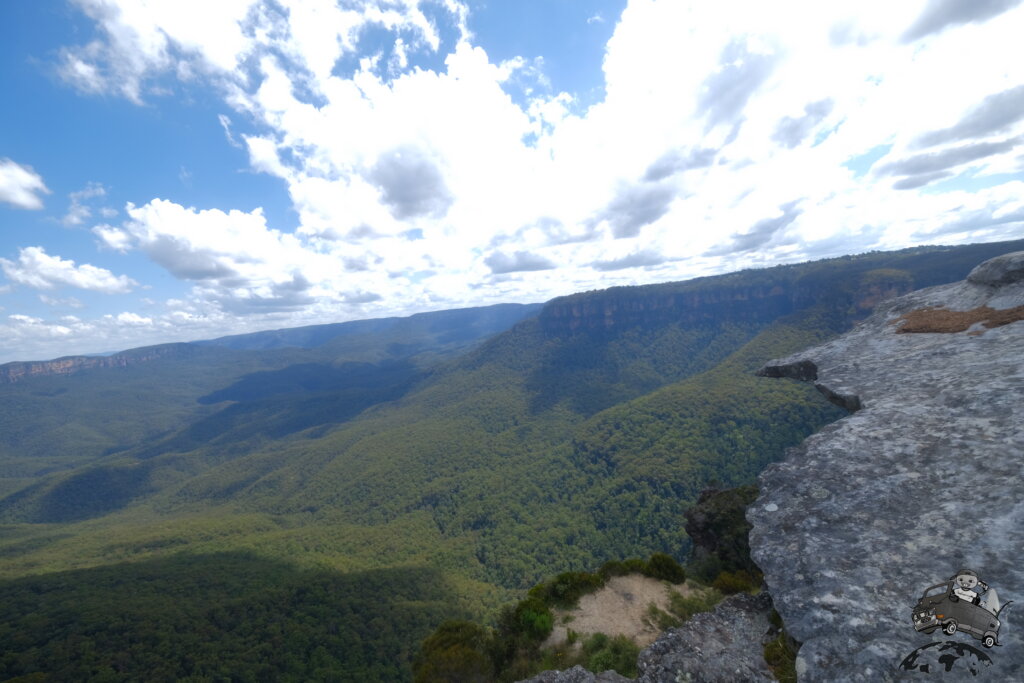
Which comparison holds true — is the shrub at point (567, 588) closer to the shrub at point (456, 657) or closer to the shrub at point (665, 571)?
the shrub at point (665, 571)

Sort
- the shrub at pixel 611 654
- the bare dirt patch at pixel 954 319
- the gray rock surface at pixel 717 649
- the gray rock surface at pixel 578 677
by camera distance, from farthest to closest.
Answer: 1. the bare dirt patch at pixel 954 319
2. the shrub at pixel 611 654
3. the gray rock surface at pixel 578 677
4. the gray rock surface at pixel 717 649

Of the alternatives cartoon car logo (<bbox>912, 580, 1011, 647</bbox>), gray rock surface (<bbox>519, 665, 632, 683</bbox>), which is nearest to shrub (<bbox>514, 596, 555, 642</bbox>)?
gray rock surface (<bbox>519, 665, 632, 683</bbox>)

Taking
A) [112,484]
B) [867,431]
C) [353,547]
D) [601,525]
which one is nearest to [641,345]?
[601,525]

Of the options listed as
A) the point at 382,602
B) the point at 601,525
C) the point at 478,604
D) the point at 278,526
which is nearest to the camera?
the point at 382,602

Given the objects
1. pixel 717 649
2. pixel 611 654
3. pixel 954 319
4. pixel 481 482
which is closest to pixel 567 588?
pixel 611 654

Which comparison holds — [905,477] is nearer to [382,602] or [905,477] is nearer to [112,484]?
[382,602]

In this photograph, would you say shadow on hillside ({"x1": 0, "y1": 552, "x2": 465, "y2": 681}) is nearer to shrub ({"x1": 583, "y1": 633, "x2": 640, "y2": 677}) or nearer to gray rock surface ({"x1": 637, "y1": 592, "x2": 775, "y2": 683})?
shrub ({"x1": 583, "y1": 633, "x2": 640, "y2": 677})

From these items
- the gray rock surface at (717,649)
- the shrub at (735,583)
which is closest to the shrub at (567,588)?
the shrub at (735,583)
